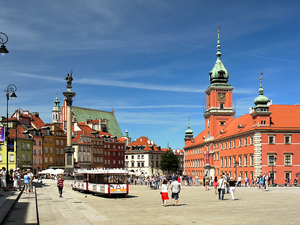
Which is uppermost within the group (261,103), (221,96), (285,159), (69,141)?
(221,96)

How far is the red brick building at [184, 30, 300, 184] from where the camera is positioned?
64.7 meters

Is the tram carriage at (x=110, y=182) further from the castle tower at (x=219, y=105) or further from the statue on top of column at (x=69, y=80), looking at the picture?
the castle tower at (x=219, y=105)

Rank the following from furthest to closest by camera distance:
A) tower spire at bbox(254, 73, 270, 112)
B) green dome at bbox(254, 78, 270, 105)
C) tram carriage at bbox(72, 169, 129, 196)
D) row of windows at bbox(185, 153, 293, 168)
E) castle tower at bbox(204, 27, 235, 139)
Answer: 1. castle tower at bbox(204, 27, 235, 139)
2. green dome at bbox(254, 78, 270, 105)
3. tower spire at bbox(254, 73, 270, 112)
4. row of windows at bbox(185, 153, 293, 168)
5. tram carriage at bbox(72, 169, 129, 196)

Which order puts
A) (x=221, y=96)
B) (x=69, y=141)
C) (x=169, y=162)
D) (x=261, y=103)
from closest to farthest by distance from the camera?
(x=69, y=141) → (x=261, y=103) → (x=221, y=96) → (x=169, y=162)

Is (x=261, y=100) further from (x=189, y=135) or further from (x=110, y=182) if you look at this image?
(x=189, y=135)

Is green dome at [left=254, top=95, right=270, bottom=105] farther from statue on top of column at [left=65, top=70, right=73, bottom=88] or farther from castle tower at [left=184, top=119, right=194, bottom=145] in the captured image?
castle tower at [left=184, top=119, right=194, bottom=145]

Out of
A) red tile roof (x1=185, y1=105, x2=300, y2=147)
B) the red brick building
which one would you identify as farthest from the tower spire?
red tile roof (x1=185, y1=105, x2=300, y2=147)

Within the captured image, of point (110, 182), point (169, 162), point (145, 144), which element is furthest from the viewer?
point (145, 144)

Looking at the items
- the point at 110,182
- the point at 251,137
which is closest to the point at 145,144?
the point at 251,137

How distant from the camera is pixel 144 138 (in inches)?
5487

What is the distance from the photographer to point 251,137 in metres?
68.2

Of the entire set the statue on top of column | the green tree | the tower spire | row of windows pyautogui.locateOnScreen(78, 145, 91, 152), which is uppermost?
the statue on top of column

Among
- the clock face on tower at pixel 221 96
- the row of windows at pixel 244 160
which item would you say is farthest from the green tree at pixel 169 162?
the clock face on tower at pixel 221 96

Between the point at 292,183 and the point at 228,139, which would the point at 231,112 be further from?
the point at 292,183
